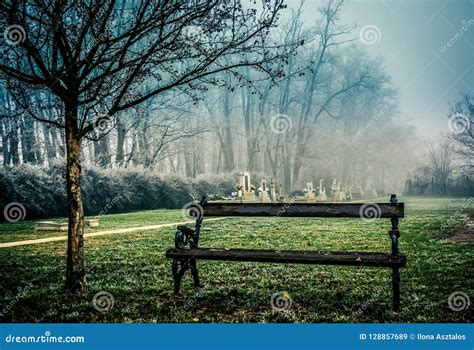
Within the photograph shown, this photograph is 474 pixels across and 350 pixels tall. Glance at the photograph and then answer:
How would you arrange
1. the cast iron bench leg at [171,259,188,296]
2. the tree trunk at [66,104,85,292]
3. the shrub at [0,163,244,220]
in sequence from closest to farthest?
the cast iron bench leg at [171,259,188,296] → the tree trunk at [66,104,85,292] → the shrub at [0,163,244,220]

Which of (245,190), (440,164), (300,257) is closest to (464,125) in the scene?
(245,190)

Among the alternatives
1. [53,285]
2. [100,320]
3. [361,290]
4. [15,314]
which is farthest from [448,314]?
[53,285]

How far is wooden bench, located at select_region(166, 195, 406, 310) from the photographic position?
4379mm

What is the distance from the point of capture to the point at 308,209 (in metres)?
5.05

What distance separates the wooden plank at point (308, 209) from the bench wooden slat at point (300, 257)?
44cm

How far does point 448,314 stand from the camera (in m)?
4.22

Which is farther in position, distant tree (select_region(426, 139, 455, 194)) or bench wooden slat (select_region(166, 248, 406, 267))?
distant tree (select_region(426, 139, 455, 194))

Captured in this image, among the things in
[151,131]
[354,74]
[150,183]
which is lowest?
[150,183]

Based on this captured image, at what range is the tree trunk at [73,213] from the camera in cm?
532

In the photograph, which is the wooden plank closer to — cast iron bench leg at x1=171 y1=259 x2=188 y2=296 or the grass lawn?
cast iron bench leg at x1=171 y1=259 x2=188 y2=296

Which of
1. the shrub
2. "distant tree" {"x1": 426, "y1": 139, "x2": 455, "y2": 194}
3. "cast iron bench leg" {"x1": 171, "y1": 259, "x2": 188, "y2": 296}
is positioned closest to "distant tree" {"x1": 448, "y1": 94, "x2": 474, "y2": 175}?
the shrub

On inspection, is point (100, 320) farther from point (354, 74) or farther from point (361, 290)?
point (354, 74)

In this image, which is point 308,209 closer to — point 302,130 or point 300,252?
point 300,252

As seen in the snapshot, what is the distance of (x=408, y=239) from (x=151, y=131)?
23182 millimetres
